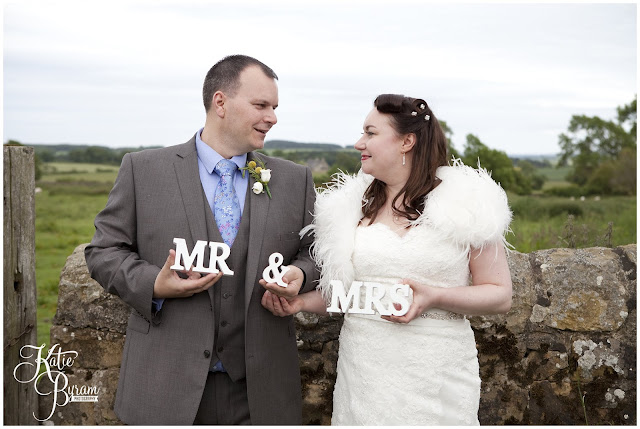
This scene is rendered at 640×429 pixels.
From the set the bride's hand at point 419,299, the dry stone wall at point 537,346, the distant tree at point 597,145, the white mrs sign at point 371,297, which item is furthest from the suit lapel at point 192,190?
the distant tree at point 597,145

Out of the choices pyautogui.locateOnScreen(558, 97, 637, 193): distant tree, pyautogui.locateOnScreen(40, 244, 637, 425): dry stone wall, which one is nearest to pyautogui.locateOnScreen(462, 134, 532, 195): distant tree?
pyautogui.locateOnScreen(40, 244, 637, 425): dry stone wall

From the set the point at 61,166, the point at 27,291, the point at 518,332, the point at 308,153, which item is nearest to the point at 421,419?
the point at 518,332

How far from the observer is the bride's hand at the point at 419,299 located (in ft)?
8.82

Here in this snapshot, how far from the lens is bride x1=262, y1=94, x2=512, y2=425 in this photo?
9.30ft

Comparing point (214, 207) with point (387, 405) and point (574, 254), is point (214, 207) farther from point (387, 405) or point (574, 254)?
point (574, 254)

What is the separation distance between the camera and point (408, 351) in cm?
290

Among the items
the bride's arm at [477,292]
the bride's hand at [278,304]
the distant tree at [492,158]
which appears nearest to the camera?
the bride's arm at [477,292]

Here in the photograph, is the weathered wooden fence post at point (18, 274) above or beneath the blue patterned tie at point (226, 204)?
beneath

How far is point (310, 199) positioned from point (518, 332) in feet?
5.11

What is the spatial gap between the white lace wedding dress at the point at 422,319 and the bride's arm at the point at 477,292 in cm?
6

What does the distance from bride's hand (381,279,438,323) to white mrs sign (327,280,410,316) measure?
0.09ft

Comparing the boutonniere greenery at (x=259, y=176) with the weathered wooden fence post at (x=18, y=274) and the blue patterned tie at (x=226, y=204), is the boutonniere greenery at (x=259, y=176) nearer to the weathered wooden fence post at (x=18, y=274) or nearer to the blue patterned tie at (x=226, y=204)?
the blue patterned tie at (x=226, y=204)

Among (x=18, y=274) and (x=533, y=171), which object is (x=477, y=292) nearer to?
(x=18, y=274)

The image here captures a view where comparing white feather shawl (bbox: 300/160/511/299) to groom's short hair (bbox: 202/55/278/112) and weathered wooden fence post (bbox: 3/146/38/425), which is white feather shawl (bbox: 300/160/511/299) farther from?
weathered wooden fence post (bbox: 3/146/38/425)
